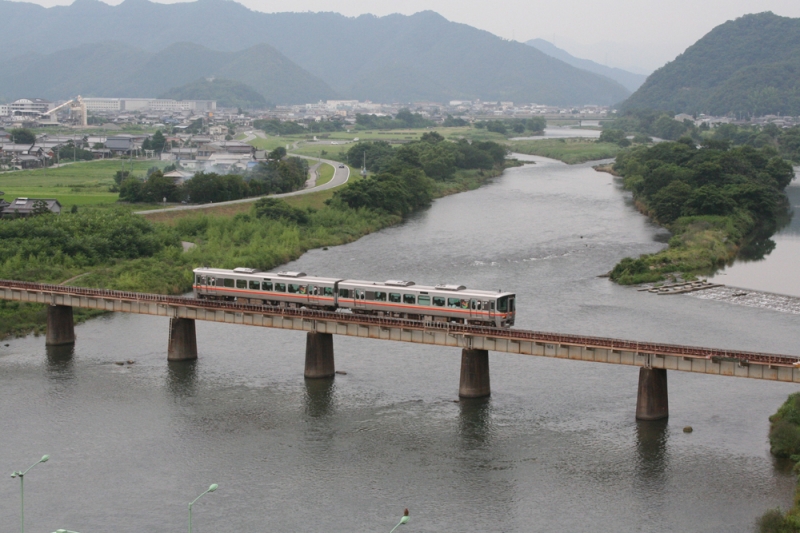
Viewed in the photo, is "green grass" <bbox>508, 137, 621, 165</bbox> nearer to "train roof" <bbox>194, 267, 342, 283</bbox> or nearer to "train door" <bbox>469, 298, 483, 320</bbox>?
"train roof" <bbox>194, 267, 342, 283</bbox>

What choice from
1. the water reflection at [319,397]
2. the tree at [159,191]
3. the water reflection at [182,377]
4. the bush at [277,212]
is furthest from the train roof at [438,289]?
the tree at [159,191]

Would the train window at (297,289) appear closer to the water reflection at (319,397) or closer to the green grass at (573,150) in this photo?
the water reflection at (319,397)

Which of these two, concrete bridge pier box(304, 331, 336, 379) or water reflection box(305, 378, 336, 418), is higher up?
concrete bridge pier box(304, 331, 336, 379)

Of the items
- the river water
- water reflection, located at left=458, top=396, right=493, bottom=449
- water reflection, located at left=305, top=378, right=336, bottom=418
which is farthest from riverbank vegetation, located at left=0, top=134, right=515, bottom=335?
water reflection, located at left=458, top=396, right=493, bottom=449

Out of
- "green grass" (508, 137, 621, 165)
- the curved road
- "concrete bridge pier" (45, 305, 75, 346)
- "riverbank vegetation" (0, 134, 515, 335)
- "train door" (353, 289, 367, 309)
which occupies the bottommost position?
"concrete bridge pier" (45, 305, 75, 346)

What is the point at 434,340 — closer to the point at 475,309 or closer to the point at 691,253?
the point at 475,309

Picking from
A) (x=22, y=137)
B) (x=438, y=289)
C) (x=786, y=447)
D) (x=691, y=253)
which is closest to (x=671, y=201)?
(x=691, y=253)
